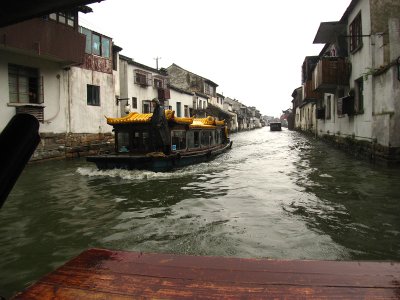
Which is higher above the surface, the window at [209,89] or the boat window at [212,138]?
the window at [209,89]

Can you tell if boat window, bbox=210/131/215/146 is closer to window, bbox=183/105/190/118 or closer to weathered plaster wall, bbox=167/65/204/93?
window, bbox=183/105/190/118

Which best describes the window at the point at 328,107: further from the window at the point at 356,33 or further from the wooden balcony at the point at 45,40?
the wooden balcony at the point at 45,40

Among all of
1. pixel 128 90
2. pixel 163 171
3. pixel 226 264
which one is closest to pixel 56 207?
pixel 163 171

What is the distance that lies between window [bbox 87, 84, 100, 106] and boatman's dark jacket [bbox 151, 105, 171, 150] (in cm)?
950

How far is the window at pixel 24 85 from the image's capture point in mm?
15094

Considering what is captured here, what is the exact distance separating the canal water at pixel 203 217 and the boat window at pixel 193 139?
347cm

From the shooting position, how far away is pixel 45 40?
15109 mm

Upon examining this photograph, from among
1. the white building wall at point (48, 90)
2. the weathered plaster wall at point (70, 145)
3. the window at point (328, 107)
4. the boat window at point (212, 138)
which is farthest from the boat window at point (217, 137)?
the white building wall at point (48, 90)

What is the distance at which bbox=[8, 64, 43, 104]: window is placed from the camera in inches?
594

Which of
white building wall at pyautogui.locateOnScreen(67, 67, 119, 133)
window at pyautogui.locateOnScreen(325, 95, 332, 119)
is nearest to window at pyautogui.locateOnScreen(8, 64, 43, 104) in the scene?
white building wall at pyautogui.locateOnScreen(67, 67, 119, 133)

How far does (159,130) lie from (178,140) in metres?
1.69

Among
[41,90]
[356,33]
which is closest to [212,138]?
[356,33]

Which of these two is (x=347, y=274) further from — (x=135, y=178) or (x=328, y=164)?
(x=328, y=164)

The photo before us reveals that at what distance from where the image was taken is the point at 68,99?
18266 millimetres
